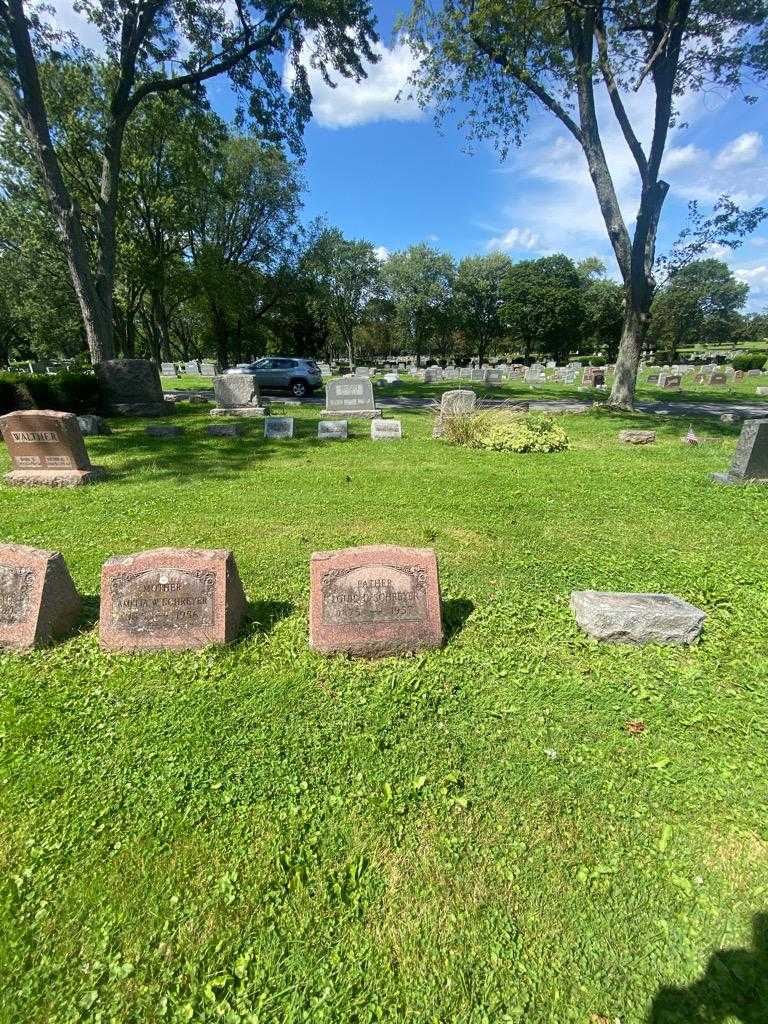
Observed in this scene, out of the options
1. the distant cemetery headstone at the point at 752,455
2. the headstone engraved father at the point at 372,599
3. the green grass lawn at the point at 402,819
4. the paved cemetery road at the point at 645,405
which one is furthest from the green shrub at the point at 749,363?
the headstone engraved father at the point at 372,599

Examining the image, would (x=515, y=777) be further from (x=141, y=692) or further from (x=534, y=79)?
(x=534, y=79)

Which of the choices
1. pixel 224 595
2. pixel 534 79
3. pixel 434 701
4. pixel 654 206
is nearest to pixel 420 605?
pixel 434 701

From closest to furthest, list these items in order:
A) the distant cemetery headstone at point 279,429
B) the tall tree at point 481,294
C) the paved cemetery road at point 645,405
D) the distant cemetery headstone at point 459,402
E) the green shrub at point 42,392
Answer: the distant cemetery headstone at point 279,429 → the distant cemetery headstone at point 459,402 → the green shrub at point 42,392 → the paved cemetery road at point 645,405 → the tall tree at point 481,294

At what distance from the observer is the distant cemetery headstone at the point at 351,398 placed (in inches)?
523

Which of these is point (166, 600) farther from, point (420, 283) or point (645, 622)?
point (420, 283)

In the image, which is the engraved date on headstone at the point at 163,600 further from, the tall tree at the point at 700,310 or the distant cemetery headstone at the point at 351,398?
the tall tree at the point at 700,310

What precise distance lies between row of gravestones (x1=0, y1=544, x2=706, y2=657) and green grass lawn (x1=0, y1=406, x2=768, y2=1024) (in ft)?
0.44

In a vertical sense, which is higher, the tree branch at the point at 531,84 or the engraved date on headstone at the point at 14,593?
the tree branch at the point at 531,84

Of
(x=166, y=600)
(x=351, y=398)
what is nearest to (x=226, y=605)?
(x=166, y=600)

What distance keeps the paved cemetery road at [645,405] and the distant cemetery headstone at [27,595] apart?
11941mm

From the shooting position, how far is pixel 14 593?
3.12 m

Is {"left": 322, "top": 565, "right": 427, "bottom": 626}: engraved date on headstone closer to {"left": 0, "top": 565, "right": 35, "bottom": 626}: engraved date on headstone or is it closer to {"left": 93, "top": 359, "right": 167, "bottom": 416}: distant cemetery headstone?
{"left": 0, "top": 565, "right": 35, "bottom": 626}: engraved date on headstone

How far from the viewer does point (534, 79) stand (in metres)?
12.2

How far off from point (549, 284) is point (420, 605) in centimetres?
5745
